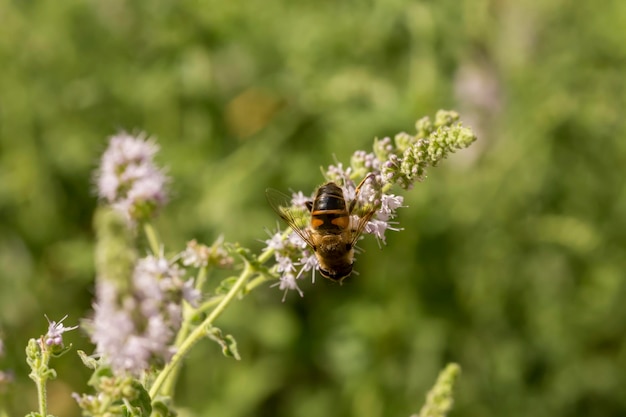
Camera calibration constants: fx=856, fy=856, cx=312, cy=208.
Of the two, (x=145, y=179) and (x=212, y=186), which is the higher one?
(x=212, y=186)

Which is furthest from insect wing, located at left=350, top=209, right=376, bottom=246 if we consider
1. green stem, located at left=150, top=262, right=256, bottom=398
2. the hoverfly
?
green stem, located at left=150, top=262, right=256, bottom=398

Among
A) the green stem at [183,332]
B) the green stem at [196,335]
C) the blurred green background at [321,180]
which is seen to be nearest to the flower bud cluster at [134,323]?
the green stem at [196,335]

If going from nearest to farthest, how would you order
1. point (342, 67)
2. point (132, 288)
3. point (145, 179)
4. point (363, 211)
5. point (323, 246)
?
point (132, 288)
point (363, 211)
point (323, 246)
point (145, 179)
point (342, 67)

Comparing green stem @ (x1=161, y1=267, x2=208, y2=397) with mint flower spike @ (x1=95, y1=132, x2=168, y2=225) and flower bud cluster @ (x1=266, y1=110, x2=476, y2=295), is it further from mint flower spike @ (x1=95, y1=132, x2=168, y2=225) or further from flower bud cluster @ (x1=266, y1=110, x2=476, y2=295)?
mint flower spike @ (x1=95, y1=132, x2=168, y2=225)

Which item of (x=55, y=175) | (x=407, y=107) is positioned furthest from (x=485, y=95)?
(x=55, y=175)

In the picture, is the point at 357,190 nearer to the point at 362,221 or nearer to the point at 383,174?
the point at 362,221

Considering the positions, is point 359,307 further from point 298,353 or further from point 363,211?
point 363,211

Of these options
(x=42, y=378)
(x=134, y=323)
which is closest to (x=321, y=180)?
(x=42, y=378)
